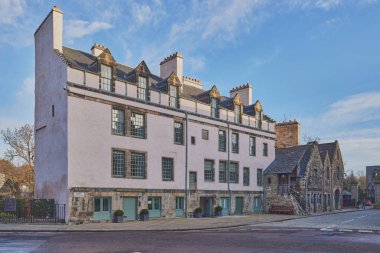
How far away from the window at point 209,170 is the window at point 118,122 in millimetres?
10335

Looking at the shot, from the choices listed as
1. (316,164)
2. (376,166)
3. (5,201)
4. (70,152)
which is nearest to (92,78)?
(70,152)

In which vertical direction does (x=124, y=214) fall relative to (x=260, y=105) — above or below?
below

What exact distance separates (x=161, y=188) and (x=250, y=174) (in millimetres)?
13270

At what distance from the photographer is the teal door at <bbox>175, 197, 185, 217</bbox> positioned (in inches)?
1281

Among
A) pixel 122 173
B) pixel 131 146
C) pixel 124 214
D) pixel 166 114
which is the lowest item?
pixel 124 214

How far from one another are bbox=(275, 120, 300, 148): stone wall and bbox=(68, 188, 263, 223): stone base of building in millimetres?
12207

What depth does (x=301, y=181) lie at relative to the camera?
4006 centimetres

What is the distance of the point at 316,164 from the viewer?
143 ft

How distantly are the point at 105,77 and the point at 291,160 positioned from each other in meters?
23.7

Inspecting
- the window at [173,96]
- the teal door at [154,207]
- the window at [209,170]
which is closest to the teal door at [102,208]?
the teal door at [154,207]

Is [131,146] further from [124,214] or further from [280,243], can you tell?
[280,243]

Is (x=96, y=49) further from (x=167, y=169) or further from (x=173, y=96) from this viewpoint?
(x=167, y=169)

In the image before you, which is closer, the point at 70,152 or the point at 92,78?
the point at 70,152

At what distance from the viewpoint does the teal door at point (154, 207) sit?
3028 centimetres
